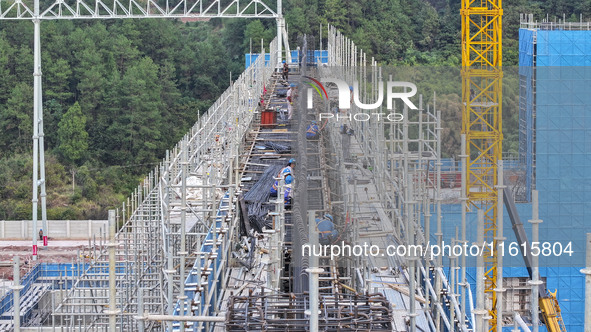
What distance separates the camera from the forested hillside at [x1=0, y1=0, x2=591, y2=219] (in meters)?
45.9

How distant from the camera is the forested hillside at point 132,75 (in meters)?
45.9

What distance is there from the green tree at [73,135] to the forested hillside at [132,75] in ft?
0.22

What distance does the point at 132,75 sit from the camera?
166 ft

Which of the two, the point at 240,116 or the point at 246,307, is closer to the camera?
the point at 246,307

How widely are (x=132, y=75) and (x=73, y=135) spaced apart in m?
4.40

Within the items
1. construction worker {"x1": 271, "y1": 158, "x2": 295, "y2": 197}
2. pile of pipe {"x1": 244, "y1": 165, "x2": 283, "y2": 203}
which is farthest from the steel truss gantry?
construction worker {"x1": 271, "y1": 158, "x2": 295, "y2": 197}

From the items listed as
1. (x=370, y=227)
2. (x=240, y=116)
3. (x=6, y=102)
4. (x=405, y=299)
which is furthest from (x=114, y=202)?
(x=405, y=299)

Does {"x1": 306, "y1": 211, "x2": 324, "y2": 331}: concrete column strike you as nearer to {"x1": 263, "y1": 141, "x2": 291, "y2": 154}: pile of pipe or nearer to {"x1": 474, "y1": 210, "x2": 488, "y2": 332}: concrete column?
{"x1": 474, "y1": 210, "x2": 488, "y2": 332}: concrete column

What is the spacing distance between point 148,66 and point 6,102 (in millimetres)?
7392

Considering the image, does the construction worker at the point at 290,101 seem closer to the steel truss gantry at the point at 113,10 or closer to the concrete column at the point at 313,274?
the steel truss gantry at the point at 113,10

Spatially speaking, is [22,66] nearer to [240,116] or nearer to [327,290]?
[240,116]

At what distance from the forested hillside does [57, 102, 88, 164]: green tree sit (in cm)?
7

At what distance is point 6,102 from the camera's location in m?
50.8

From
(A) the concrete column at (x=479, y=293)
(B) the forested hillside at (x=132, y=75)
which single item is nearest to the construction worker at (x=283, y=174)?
(A) the concrete column at (x=479, y=293)
